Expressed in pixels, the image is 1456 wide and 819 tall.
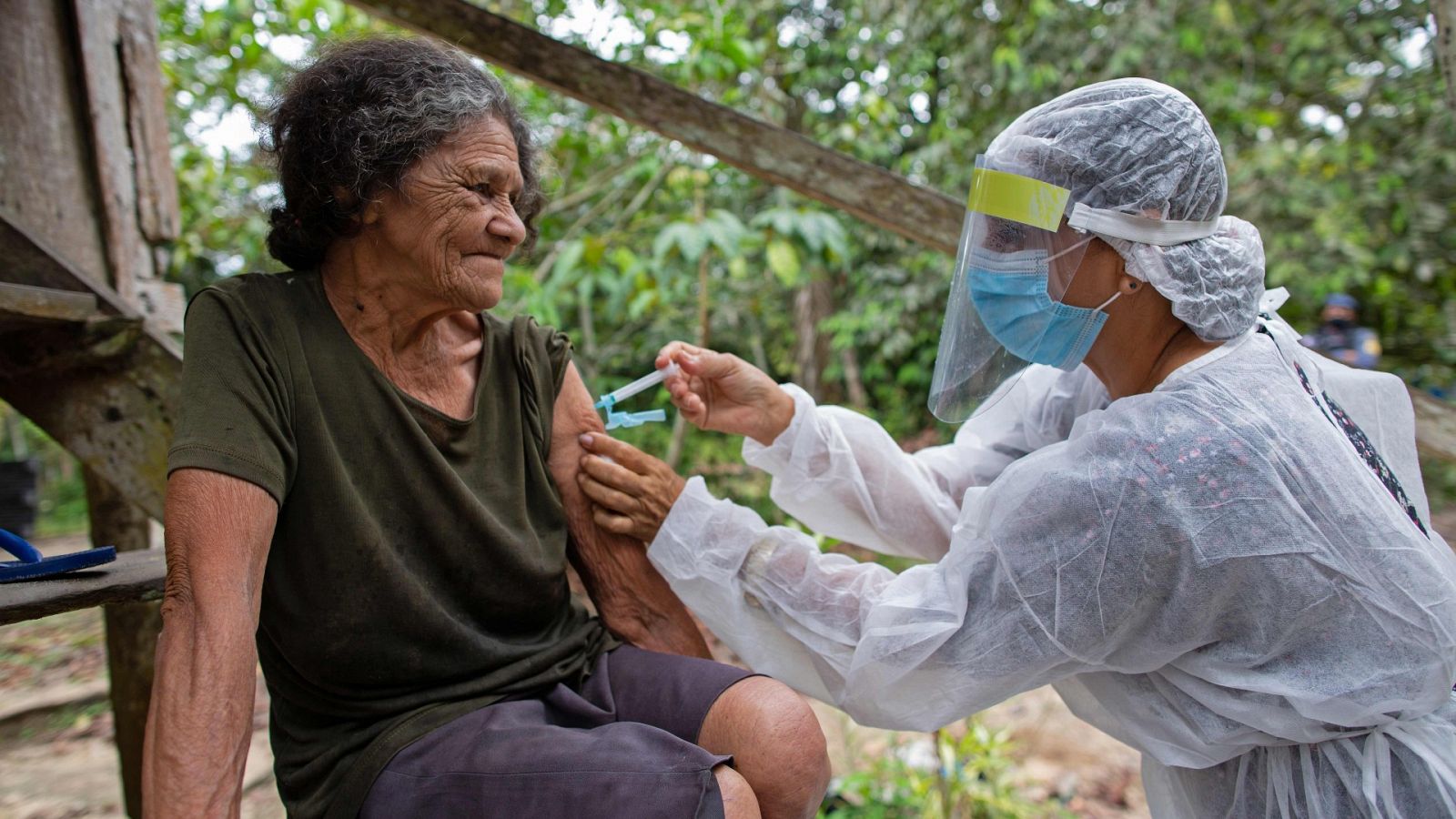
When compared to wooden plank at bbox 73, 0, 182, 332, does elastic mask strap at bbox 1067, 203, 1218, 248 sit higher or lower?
higher

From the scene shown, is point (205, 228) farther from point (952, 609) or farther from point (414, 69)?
point (952, 609)

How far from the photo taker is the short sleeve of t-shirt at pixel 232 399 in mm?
1213

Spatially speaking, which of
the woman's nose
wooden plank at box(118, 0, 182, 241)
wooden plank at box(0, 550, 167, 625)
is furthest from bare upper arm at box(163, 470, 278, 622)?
wooden plank at box(118, 0, 182, 241)

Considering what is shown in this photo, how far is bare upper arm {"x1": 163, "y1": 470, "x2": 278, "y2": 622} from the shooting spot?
3.84ft

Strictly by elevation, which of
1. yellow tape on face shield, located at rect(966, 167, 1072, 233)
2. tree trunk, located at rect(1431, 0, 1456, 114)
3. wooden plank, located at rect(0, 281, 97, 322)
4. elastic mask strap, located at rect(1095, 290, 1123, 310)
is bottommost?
wooden plank, located at rect(0, 281, 97, 322)

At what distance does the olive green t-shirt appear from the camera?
4.28 ft

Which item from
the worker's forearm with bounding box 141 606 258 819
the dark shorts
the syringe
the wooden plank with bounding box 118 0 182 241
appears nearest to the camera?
the worker's forearm with bounding box 141 606 258 819

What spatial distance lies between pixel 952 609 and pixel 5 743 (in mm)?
4202

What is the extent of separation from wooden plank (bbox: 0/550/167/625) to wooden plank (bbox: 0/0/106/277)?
1.04m

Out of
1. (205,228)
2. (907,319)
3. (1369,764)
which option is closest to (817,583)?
(1369,764)

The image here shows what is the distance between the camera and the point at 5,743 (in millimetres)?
3762

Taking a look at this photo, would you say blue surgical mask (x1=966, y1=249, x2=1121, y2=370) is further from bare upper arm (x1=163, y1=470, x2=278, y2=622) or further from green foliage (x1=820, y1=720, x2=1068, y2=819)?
green foliage (x1=820, y1=720, x2=1068, y2=819)

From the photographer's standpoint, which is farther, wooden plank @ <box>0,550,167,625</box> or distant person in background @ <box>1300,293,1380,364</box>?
distant person in background @ <box>1300,293,1380,364</box>

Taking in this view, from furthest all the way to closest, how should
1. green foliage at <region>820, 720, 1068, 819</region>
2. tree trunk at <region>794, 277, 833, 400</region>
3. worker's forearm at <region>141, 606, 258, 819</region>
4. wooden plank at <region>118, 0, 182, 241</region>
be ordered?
tree trunk at <region>794, 277, 833, 400</region>
green foliage at <region>820, 720, 1068, 819</region>
wooden plank at <region>118, 0, 182, 241</region>
worker's forearm at <region>141, 606, 258, 819</region>
